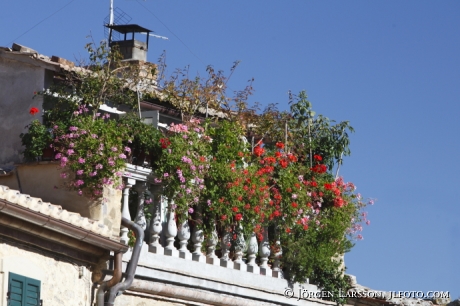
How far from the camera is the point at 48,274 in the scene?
13.8 metres

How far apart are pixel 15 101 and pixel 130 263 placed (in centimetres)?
316

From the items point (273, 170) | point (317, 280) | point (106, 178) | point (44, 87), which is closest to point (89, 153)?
point (106, 178)

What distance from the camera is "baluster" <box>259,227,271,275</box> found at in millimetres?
17328

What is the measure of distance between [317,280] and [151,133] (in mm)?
4024

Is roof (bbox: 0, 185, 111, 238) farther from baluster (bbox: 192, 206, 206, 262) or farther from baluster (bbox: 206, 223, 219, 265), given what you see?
baluster (bbox: 206, 223, 219, 265)

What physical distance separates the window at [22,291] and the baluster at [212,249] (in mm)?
3337

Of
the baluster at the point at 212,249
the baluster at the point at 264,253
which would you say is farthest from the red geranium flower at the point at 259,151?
the baluster at the point at 212,249

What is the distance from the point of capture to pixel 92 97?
52.0 feet

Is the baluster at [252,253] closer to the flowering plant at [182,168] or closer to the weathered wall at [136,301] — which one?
the flowering plant at [182,168]

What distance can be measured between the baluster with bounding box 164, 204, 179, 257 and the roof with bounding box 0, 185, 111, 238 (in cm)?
119

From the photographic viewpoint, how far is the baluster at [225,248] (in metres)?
16.6

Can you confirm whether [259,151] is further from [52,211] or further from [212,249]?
[52,211]

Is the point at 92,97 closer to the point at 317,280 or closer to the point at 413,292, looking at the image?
the point at 317,280

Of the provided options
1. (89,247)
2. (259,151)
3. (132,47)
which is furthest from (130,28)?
(89,247)
